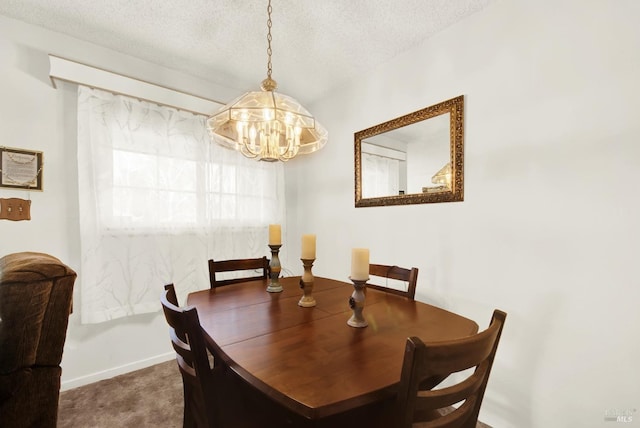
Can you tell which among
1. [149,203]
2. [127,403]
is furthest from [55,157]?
[127,403]

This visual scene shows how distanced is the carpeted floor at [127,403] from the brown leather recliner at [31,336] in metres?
0.86

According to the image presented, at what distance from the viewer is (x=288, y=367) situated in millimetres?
755

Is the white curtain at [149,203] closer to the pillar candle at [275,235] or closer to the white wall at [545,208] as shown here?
the pillar candle at [275,235]

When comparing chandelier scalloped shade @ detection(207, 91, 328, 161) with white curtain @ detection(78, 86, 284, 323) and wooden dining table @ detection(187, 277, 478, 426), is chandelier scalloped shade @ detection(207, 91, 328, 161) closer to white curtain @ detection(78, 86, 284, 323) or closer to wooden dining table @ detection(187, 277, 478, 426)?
wooden dining table @ detection(187, 277, 478, 426)

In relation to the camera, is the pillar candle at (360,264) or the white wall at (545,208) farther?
the white wall at (545,208)

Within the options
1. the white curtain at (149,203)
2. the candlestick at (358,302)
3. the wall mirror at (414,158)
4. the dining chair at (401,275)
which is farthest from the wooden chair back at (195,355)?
the wall mirror at (414,158)

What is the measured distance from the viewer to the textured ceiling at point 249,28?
5.47 feet

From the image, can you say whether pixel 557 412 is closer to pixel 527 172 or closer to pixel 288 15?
pixel 527 172

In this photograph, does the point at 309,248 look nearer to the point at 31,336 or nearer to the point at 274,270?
the point at 274,270

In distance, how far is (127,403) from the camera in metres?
1.76

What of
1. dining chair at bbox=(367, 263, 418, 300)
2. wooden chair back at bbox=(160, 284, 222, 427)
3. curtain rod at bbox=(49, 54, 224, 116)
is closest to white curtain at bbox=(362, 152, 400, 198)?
dining chair at bbox=(367, 263, 418, 300)

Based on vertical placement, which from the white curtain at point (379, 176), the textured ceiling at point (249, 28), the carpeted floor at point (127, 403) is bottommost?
the carpeted floor at point (127, 403)

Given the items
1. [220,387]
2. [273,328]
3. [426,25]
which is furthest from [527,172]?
[220,387]

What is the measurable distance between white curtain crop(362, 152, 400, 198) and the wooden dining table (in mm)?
974
